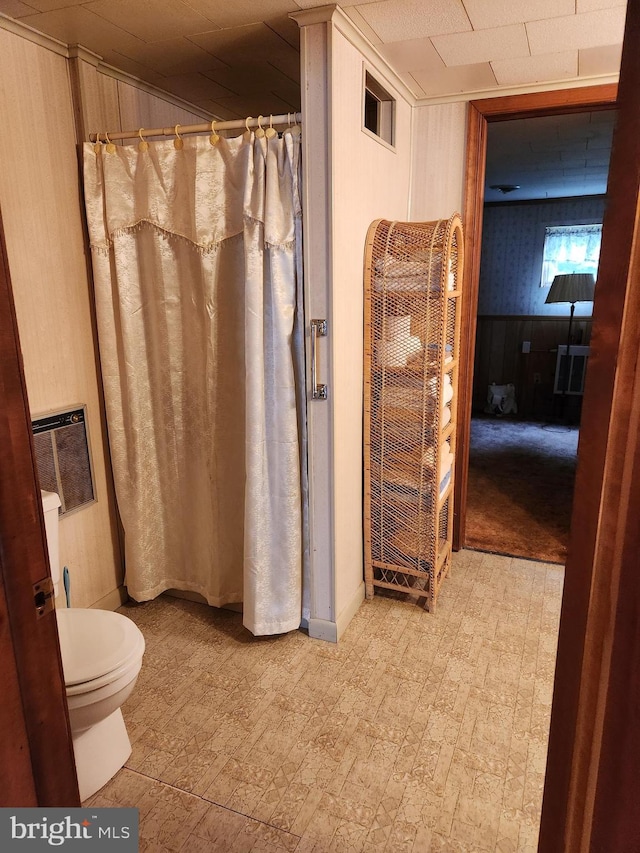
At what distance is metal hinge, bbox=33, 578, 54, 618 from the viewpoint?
2.80 feet

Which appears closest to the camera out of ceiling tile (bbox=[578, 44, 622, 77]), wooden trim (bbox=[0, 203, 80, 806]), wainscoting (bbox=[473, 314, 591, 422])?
wooden trim (bbox=[0, 203, 80, 806])

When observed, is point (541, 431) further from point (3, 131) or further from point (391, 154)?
point (3, 131)

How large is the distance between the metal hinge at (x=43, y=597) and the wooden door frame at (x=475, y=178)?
2526 mm

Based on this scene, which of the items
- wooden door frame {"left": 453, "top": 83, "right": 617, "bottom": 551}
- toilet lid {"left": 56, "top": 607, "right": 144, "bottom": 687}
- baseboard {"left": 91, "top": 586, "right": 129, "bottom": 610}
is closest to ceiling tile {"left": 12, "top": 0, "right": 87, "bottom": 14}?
wooden door frame {"left": 453, "top": 83, "right": 617, "bottom": 551}

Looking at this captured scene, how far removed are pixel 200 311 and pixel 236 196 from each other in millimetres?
477

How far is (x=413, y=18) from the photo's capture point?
1.97 metres

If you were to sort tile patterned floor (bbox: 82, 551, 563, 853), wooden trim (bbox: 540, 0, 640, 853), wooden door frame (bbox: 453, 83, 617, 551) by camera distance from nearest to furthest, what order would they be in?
wooden trim (bbox: 540, 0, 640, 853) < tile patterned floor (bbox: 82, 551, 563, 853) < wooden door frame (bbox: 453, 83, 617, 551)

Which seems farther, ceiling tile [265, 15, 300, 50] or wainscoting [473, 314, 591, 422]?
wainscoting [473, 314, 591, 422]

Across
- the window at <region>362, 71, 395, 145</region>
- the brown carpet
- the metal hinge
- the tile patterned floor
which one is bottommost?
the tile patterned floor

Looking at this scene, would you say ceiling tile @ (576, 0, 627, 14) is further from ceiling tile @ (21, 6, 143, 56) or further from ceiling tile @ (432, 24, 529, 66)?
ceiling tile @ (21, 6, 143, 56)

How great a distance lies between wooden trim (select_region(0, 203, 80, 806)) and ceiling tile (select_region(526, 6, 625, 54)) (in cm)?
214

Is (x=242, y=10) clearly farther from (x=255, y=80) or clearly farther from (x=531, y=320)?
(x=531, y=320)

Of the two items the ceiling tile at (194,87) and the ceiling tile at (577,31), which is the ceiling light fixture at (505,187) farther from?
the ceiling tile at (194,87)

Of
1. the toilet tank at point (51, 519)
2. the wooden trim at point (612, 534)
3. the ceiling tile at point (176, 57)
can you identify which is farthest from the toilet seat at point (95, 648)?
the ceiling tile at point (176, 57)
